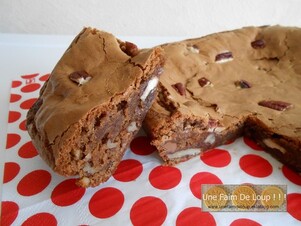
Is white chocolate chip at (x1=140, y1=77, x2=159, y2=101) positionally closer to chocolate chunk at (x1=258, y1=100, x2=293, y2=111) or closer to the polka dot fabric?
the polka dot fabric

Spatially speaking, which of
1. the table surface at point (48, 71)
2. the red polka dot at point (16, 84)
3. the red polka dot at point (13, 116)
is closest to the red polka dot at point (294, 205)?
the table surface at point (48, 71)

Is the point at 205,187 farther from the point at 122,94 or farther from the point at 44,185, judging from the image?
the point at 44,185

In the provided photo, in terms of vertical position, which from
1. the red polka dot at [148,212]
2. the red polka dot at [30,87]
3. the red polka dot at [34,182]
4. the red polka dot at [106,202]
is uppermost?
the red polka dot at [30,87]

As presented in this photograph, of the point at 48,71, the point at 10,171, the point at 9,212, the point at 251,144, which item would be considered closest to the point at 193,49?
the point at 251,144

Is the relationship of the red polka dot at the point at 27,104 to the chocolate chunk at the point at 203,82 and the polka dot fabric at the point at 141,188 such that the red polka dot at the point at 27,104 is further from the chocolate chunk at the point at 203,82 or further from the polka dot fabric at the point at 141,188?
the chocolate chunk at the point at 203,82

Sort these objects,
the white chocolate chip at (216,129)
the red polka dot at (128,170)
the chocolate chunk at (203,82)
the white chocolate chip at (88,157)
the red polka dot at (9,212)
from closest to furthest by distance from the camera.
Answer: the red polka dot at (9,212), the white chocolate chip at (88,157), the red polka dot at (128,170), the white chocolate chip at (216,129), the chocolate chunk at (203,82)

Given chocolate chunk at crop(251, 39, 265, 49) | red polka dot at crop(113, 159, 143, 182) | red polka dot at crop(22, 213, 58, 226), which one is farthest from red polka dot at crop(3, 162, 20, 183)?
chocolate chunk at crop(251, 39, 265, 49)

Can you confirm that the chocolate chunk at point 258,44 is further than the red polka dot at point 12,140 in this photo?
Yes
